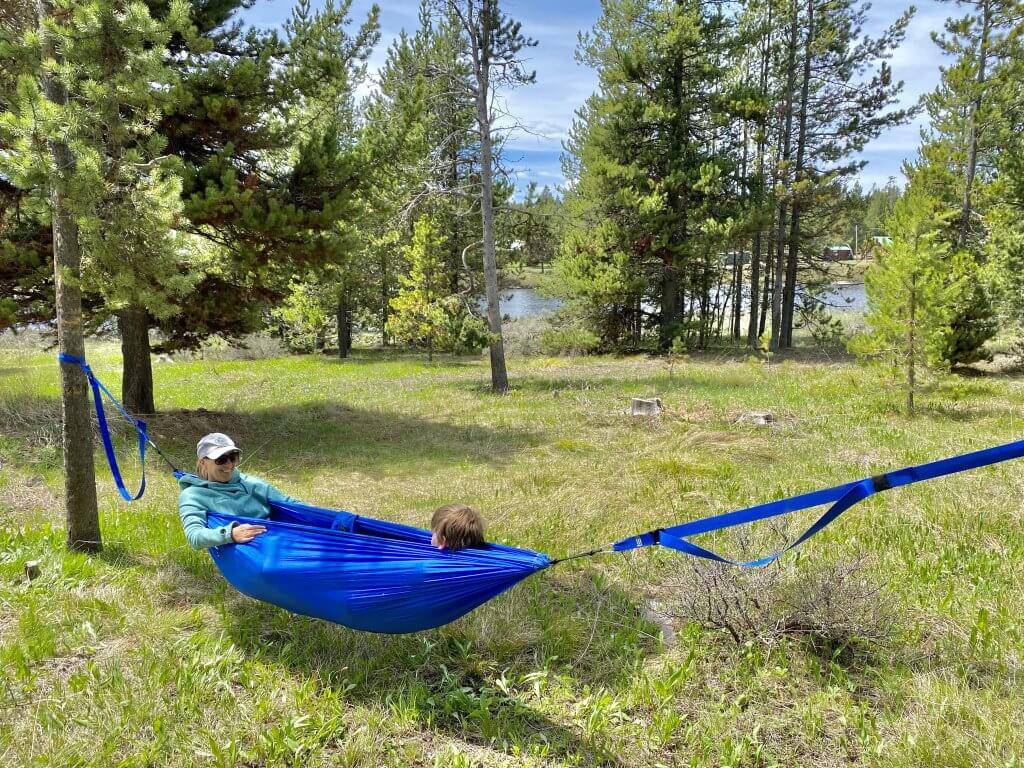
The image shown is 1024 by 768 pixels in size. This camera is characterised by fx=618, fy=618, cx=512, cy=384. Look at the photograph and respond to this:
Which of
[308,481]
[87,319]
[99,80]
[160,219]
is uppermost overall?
[99,80]

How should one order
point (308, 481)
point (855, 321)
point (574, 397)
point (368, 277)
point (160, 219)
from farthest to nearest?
point (855, 321)
point (368, 277)
point (574, 397)
point (308, 481)
point (160, 219)

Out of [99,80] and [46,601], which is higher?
[99,80]

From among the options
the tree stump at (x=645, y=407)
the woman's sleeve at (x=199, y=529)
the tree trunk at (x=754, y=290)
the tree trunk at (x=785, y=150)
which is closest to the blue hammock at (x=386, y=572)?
the woman's sleeve at (x=199, y=529)

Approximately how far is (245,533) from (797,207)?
21951 mm

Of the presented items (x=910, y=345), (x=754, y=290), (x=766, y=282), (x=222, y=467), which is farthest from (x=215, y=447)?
(x=766, y=282)

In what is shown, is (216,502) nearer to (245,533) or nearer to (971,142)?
(245,533)

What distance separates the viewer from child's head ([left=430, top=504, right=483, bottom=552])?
3.22 m

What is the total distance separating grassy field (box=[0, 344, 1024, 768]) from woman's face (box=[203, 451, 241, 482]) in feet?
2.80

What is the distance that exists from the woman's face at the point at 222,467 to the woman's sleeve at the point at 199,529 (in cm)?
26

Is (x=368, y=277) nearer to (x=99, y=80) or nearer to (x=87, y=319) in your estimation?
(x=87, y=319)

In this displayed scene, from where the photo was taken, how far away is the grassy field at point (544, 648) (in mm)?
2729

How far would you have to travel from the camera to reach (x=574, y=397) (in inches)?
502

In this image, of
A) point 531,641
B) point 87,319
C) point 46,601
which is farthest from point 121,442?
point 531,641

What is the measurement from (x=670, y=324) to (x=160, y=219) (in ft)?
59.8
